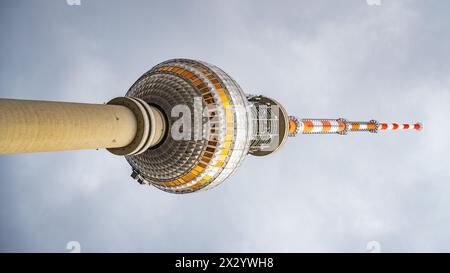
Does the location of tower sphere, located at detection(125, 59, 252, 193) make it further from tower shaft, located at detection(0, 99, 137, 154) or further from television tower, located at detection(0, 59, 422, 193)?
tower shaft, located at detection(0, 99, 137, 154)

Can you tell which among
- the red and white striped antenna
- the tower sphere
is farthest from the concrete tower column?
the red and white striped antenna

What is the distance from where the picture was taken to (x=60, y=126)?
655 inches

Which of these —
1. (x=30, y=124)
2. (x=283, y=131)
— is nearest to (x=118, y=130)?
(x=30, y=124)

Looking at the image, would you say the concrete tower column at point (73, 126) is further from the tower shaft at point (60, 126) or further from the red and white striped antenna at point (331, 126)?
the red and white striped antenna at point (331, 126)

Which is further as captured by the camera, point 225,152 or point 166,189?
point 166,189

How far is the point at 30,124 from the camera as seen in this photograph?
1516 centimetres

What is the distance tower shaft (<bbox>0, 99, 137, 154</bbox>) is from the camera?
14.7 meters

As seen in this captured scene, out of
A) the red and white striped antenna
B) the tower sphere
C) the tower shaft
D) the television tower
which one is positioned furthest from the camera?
the red and white striped antenna

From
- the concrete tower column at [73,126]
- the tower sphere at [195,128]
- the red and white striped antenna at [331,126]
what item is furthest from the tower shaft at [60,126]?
the red and white striped antenna at [331,126]

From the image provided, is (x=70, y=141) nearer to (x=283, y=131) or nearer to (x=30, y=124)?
(x=30, y=124)

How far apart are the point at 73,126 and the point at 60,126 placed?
0.86 metres

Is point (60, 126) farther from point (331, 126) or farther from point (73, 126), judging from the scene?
point (331, 126)

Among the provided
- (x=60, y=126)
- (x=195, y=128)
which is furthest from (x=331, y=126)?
(x=60, y=126)

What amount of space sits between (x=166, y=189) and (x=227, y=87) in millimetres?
11133
